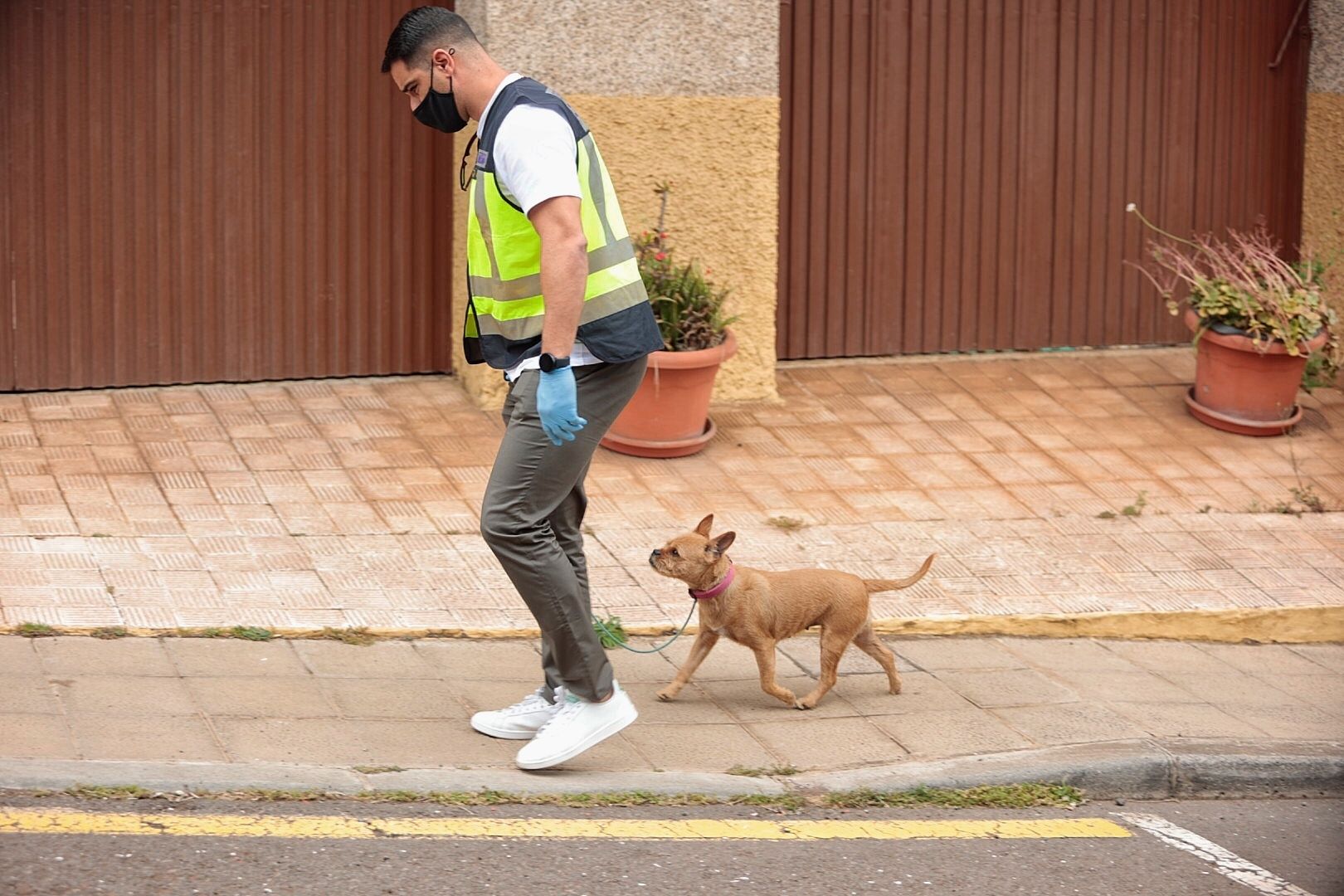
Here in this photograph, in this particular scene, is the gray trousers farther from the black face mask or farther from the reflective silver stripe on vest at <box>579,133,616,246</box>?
the black face mask

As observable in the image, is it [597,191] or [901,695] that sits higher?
[597,191]

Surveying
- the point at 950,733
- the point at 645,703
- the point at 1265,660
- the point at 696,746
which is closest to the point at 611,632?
the point at 645,703

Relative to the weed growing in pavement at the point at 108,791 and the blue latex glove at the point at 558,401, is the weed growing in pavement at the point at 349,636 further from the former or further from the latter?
the blue latex glove at the point at 558,401

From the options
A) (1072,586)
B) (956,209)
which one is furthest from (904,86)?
(1072,586)

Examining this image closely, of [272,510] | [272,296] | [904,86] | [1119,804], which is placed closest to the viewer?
[1119,804]

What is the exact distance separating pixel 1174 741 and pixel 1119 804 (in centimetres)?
41

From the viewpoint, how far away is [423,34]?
4.70 meters

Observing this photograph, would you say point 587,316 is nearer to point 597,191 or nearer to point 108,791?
point 597,191

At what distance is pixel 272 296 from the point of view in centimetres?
855

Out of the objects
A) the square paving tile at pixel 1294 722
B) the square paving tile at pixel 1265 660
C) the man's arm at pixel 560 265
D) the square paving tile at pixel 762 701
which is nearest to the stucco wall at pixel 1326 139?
the square paving tile at pixel 1265 660

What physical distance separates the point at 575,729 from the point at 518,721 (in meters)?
0.30

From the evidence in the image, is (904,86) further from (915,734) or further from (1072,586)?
(915,734)

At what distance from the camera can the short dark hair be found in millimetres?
4699

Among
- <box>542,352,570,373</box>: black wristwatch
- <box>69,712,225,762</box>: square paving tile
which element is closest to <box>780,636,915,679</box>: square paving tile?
<box>542,352,570,373</box>: black wristwatch
